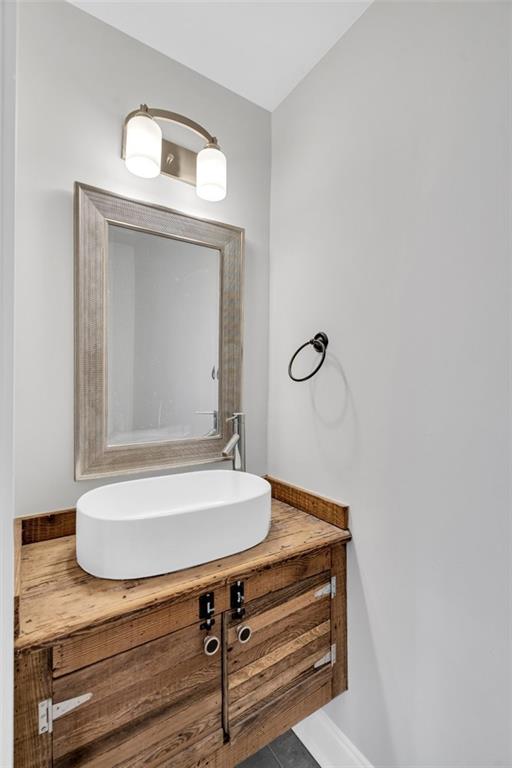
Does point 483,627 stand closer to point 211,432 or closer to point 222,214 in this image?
point 211,432

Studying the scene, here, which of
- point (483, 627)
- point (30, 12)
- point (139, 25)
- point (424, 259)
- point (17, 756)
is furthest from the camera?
point (139, 25)

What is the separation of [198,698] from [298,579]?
41 cm

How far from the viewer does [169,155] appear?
1385 millimetres

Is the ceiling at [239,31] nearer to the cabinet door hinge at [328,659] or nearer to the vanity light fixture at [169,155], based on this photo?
the vanity light fixture at [169,155]

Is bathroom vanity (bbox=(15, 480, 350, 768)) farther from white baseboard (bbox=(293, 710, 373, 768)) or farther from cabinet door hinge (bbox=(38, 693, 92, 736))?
white baseboard (bbox=(293, 710, 373, 768))

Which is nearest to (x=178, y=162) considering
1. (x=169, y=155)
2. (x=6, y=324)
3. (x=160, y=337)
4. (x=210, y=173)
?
(x=169, y=155)

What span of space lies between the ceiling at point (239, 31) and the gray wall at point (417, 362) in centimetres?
7

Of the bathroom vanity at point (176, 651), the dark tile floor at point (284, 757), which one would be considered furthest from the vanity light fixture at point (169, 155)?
the dark tile floor at point (284, 757)

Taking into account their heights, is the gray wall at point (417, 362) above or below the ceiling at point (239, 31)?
below

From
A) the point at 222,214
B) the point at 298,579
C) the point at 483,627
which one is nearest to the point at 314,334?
the point at 222,214

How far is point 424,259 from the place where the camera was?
3.37ft

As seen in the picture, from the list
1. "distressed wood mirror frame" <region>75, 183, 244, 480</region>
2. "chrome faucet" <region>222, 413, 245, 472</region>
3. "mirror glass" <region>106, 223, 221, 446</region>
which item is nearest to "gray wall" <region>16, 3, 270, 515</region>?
"distressed wood mirror frame" <region>75, 183, 244, 480</region>

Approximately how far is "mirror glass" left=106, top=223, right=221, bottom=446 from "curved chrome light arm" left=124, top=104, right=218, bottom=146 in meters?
0.39

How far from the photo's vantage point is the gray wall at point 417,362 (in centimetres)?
88
